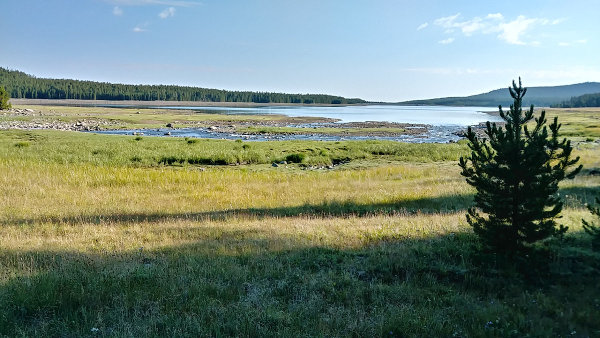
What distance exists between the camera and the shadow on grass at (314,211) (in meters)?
13.8

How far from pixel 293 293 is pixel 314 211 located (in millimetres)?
9588

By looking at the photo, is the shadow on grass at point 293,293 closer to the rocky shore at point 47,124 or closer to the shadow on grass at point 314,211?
the shadow on grass at point 314,211

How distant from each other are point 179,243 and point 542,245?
8685 mm

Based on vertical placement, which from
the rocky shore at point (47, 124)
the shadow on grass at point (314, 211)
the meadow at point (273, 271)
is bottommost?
the shadow on grass at point (314, 211)

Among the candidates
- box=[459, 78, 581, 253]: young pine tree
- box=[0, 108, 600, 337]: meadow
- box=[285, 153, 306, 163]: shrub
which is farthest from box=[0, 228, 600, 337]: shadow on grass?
box=[285, 153, 306, 163]: shrub

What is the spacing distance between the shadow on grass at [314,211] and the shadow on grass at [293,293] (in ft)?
15.5

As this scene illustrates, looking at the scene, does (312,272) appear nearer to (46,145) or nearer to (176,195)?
(176,195)

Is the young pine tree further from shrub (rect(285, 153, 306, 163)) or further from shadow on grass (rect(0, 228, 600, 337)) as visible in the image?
shrub (rect(285, 153, 306, 163))

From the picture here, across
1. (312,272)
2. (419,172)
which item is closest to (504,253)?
(312,272)

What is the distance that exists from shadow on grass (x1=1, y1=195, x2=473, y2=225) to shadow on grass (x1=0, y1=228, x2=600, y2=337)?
15.5 ft

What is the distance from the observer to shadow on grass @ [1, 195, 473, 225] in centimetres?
1377

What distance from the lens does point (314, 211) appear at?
16688 millimetres

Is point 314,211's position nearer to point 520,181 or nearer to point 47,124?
point 520,181

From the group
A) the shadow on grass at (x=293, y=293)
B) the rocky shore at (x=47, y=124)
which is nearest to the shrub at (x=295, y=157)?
the shadow on grass at (x=293, y=293)
